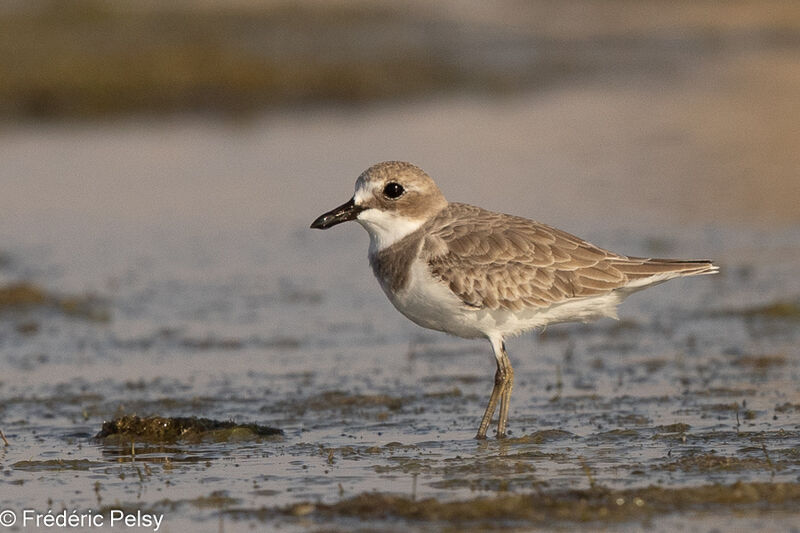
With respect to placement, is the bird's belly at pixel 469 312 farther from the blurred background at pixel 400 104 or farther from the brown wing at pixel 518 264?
the blurred background at pixel 400 104

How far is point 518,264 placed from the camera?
913 cm

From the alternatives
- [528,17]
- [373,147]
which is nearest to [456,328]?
[373,147]

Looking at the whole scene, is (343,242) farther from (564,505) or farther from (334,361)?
(564,505)

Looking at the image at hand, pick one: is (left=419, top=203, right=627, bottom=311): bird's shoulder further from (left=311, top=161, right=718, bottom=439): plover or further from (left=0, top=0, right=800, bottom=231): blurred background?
(left=0, top=0, right=800, bottom=231): blurred background

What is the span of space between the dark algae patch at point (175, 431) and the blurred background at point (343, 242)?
15 centimetres

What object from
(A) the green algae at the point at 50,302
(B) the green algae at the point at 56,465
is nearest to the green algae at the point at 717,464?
(B) the green algae at the point at 56,465

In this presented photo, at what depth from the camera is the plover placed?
8969mm

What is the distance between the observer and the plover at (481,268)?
8.97m

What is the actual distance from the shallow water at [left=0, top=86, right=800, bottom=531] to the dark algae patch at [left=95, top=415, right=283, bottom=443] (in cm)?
11

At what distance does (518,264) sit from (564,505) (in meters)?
2.31

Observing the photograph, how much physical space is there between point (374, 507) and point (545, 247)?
107 inches

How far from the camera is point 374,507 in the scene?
7258mm

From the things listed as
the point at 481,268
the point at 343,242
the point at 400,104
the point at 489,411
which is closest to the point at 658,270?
the point at 481,268

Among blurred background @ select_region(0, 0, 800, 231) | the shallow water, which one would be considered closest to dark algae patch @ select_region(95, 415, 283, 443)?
the shallow water
